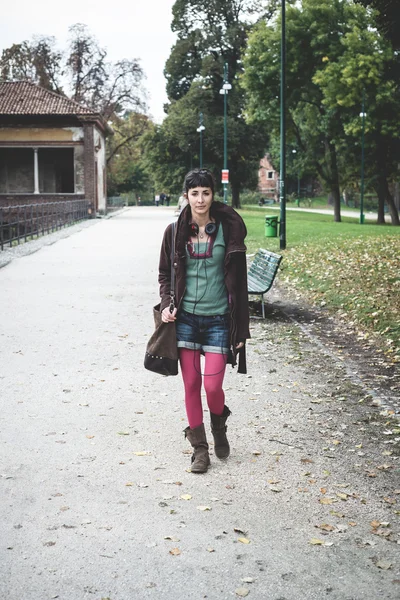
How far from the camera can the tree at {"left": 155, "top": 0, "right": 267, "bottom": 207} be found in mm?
57344

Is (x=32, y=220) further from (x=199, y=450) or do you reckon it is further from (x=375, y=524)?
(x=375, y=524)

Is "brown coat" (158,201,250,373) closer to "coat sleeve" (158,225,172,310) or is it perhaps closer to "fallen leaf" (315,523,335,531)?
"coat sleeve" (158,225,172,310)

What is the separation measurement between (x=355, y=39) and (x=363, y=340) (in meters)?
30.5

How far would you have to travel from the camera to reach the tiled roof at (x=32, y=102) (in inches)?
1874

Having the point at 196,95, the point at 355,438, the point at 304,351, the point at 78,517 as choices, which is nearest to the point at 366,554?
the point at 78,517

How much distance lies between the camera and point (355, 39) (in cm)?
3697

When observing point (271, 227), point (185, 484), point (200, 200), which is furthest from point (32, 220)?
point (185, 484)

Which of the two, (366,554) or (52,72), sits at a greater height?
(52,72)

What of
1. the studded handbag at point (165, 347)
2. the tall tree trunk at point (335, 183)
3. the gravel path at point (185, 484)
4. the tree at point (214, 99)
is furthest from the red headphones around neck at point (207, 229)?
the tree at point (214, 99)

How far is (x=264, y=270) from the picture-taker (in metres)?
11.5

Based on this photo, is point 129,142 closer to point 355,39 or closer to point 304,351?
point 355,39

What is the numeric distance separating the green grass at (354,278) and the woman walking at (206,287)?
4139 mm

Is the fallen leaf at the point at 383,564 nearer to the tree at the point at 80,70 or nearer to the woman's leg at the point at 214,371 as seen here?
the woman's leg at the point at 214,371

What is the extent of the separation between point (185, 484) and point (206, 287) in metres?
1.23
